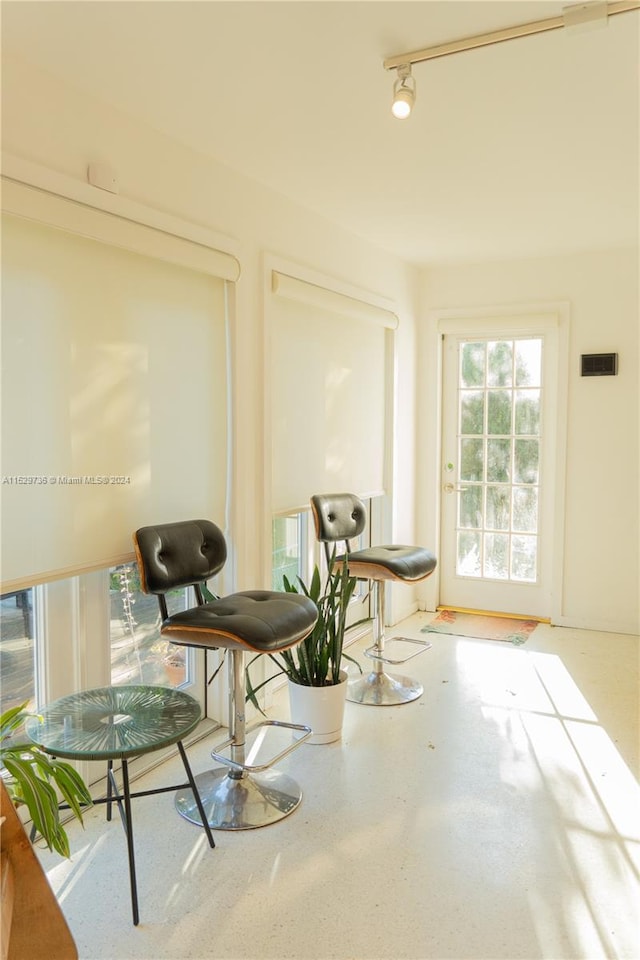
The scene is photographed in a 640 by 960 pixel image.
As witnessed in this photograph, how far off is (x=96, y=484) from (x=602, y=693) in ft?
8.69

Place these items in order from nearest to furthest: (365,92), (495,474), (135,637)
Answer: (365,92) < (135,637) < (495,474)

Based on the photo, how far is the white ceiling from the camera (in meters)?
1.88

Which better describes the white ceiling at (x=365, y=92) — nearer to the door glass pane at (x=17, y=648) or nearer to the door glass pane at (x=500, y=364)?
the door glass pane at (x=500, y=364)

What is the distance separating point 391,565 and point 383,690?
2.18 ft

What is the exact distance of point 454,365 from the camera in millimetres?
4953

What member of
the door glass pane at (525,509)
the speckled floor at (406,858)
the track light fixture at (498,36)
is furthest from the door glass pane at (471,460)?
the track light fixture at (498,36)

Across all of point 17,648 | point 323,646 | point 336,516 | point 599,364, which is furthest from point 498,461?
point 17,648

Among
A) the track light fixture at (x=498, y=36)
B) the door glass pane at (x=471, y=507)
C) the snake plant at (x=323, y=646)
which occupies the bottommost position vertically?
the snake plant at (x=323, y=646)

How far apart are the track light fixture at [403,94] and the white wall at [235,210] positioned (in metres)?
0.76

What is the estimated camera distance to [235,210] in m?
2.96

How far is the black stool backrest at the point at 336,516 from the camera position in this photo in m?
3.35

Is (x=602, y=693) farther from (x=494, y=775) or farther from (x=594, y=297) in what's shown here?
(x=594, y=297)

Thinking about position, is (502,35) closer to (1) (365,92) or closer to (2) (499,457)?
(1) (365,92)

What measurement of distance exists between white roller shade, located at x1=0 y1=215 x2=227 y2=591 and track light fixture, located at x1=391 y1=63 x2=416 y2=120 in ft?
3.14
